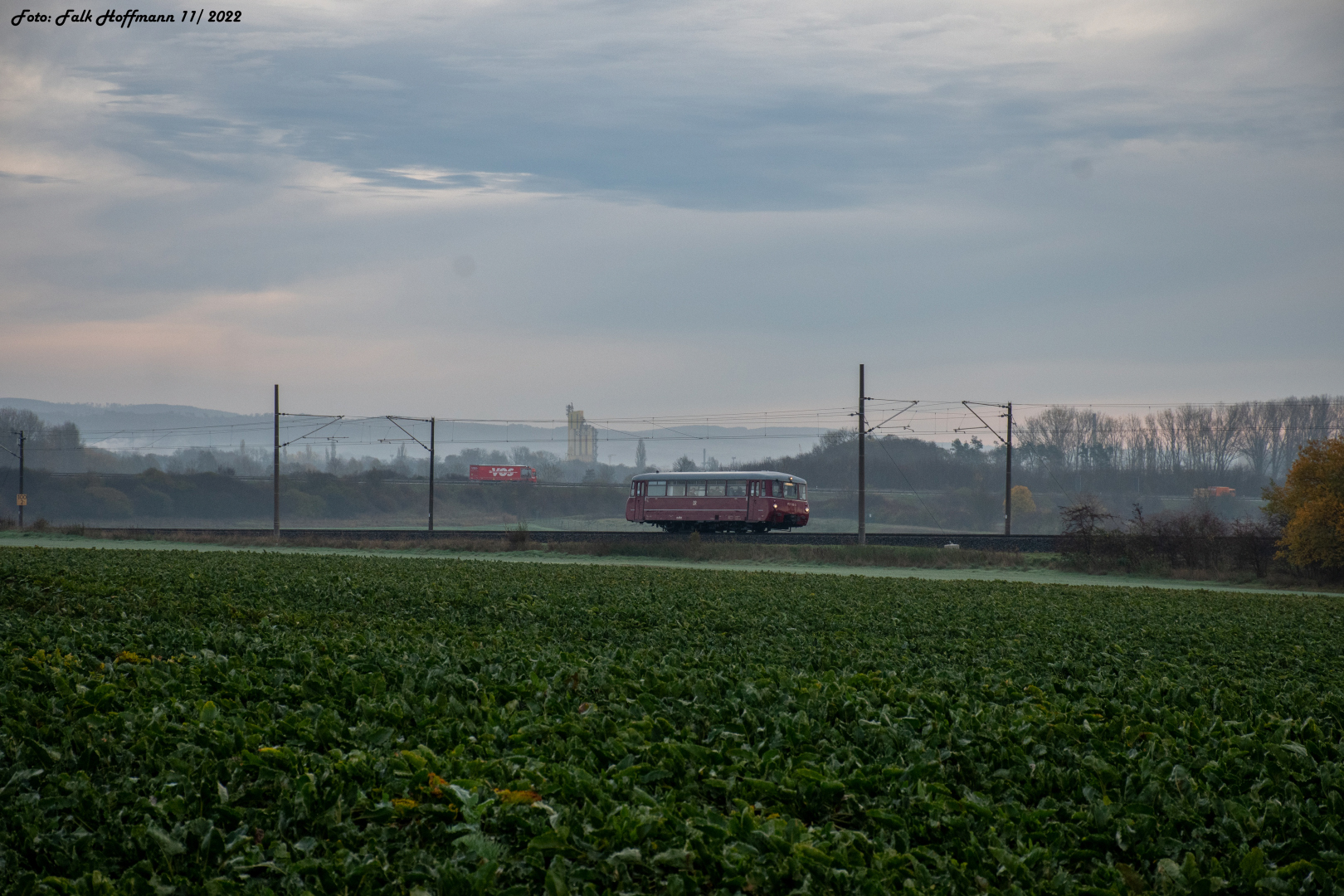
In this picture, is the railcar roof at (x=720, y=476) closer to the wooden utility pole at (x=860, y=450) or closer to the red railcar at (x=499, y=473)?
the wooden utility pole at (x=860, y=450)

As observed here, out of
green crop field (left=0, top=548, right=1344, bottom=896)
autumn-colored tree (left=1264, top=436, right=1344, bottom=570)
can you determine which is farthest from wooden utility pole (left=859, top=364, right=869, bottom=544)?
green crop field (left=0, top=548, right=1344, bottom=896)

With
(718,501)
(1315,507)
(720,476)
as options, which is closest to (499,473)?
(720,476)

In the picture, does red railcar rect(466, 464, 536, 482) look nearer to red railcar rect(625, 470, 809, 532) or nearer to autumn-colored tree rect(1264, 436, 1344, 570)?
red railcar rect(625, 470, 809, 532)

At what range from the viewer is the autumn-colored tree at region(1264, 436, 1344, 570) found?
100 ft

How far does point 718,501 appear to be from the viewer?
4662 cm

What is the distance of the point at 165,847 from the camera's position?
510 cm

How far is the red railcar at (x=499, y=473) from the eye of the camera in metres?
95.1

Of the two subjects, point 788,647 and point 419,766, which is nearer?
point 419,766

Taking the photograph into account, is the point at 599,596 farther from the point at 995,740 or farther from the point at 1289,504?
the point at 1289,504

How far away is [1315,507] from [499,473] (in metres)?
76.1

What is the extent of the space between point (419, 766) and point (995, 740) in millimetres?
4019

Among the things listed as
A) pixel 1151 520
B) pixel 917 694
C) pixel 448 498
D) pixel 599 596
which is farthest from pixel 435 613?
pixel 448 498

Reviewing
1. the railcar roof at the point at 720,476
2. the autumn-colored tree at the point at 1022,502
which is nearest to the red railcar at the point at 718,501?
the railcar roof at the point at 720,476

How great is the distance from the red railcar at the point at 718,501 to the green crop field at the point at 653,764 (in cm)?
3378
